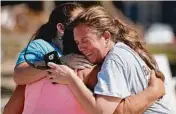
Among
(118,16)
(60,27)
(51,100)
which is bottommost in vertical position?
(118,16)

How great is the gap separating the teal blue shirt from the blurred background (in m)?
2.92

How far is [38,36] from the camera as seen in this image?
10.1 ft

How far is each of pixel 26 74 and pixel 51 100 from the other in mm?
225

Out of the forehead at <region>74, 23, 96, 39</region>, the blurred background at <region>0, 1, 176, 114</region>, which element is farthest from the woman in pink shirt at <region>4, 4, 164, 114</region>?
the blurred background at <region>0, 1, 176, 114</region>

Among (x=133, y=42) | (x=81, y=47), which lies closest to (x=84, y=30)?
(x=81, y=47)

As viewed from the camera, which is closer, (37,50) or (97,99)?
(97,99)

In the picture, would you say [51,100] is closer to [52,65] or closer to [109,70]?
[52,65]

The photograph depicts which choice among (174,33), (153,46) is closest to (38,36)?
(153,46)

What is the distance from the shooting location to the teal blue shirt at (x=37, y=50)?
290 cm

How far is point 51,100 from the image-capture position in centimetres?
268

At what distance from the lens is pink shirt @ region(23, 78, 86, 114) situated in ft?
8.66

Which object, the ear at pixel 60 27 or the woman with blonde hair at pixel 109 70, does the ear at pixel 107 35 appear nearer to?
the woman with blonde hair at pixel 109 70

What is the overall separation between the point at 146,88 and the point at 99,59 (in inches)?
9.3

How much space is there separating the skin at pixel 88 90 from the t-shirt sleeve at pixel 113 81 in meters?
0.02
